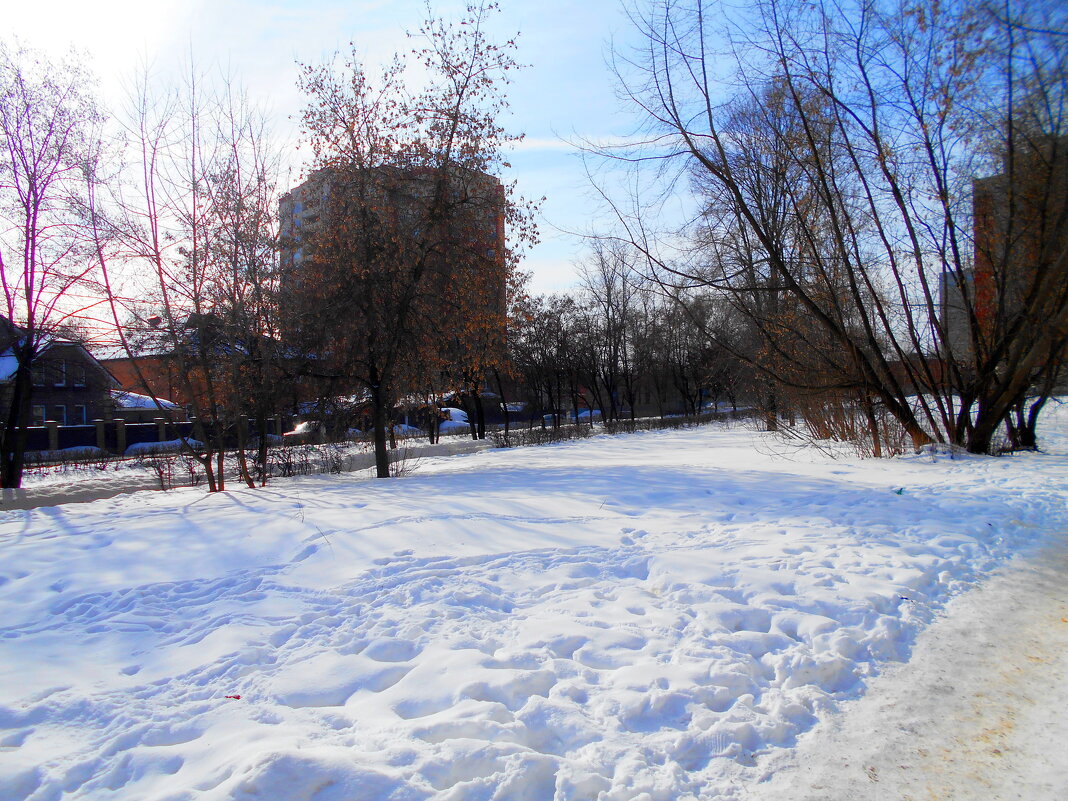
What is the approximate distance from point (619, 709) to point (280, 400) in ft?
47.1

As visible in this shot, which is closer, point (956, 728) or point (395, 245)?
point (956, 728)

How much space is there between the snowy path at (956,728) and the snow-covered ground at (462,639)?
12 cm

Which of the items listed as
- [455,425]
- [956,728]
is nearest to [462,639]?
[956,728]

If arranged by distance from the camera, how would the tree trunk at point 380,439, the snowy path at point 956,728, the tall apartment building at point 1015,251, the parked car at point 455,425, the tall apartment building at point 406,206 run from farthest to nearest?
1. the parked car at point 455,425
2. the tree trunk at point 380,439
3. the tall apartment building at point 406,206
4. the tall apartment building at point 1015,251
5. the snowy path at point 956,728

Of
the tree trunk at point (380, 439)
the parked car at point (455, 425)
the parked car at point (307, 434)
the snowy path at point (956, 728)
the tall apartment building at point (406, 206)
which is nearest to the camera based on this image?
the snowy path at point (956, 728)

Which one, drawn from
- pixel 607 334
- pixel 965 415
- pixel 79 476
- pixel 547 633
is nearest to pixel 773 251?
pixel 965 415

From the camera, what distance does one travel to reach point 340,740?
270 cm

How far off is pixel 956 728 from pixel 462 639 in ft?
8.34

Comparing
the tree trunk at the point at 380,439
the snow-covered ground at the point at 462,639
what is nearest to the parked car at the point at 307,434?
the tree trunk at the point at 380,439

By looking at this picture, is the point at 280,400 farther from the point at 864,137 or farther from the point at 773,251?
the point at 864,137

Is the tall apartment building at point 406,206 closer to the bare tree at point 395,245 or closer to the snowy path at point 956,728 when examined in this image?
the bare tree at point 395,245

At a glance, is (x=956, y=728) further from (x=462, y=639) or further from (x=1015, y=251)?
(x=1015, y=251)

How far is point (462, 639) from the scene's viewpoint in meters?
3.76

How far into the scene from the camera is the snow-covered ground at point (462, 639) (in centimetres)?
254
